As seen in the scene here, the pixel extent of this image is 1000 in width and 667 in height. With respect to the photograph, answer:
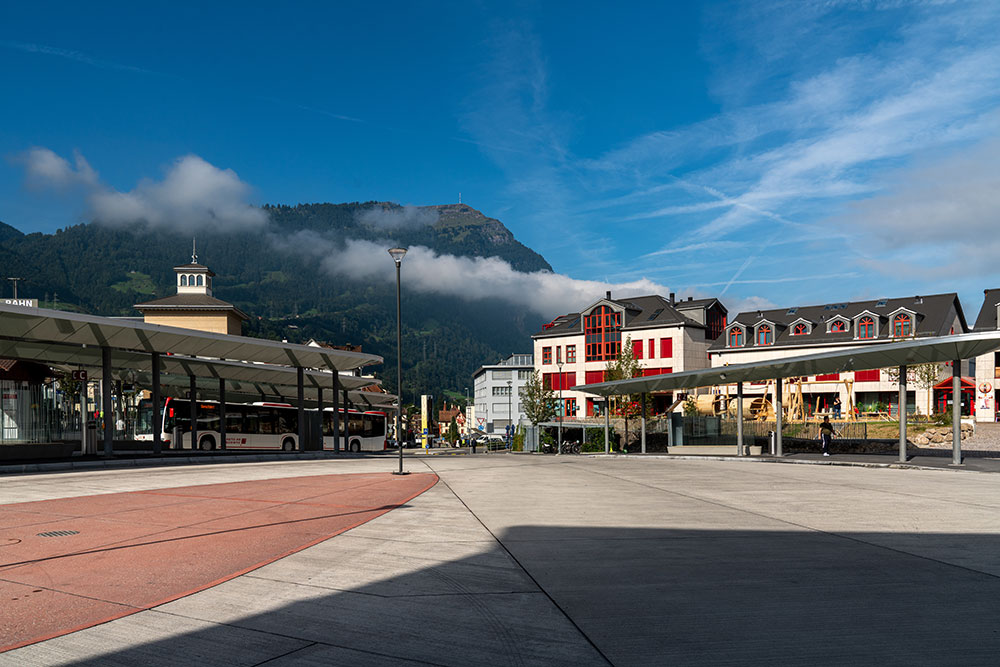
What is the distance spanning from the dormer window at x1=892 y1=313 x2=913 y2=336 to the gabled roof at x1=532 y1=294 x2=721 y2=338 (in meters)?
17.6

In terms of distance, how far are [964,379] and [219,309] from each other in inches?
3133

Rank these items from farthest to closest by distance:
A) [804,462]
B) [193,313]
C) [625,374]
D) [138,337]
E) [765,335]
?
1. [193,313]
2. [765,335]
3. [625,374]
4. [804,462]
5. [138,337]

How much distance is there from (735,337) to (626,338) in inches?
421

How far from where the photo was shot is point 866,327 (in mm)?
65125

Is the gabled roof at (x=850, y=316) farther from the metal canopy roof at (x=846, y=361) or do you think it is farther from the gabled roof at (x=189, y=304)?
the gabled roof at (x=189, y=304)

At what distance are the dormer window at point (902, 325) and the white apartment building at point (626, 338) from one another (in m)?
17.6

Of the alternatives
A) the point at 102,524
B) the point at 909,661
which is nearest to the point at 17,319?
the point at 102,524

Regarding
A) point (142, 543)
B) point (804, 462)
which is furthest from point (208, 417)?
point (142, 543)

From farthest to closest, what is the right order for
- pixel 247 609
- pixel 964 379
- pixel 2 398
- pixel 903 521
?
1. pixel 964 379
2. pixel 2 398
3. pixel 903 521
4. pixel 247 609

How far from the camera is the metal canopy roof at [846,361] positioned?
22359mm

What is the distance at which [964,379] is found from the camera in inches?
2290

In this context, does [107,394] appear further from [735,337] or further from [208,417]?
[735,337]

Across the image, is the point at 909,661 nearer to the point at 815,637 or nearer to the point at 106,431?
the point at 815,637

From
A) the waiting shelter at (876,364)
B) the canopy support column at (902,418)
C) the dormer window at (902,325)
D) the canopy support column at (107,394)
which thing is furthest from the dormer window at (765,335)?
the canopy support column at (107,394)
